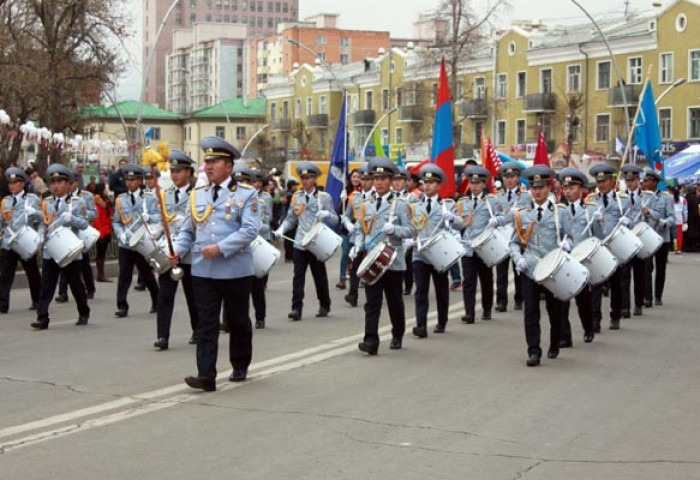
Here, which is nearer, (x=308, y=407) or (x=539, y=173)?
(x=308, y=407)

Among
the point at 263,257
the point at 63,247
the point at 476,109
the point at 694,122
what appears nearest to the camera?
the point at 263,257

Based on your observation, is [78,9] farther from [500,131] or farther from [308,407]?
[500,131]

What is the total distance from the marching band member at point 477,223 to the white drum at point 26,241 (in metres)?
5.40

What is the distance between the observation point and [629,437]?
8.15m

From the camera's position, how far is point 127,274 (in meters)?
15.7

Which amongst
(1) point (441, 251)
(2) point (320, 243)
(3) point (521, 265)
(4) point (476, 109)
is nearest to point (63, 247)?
(2) point (320, 243)

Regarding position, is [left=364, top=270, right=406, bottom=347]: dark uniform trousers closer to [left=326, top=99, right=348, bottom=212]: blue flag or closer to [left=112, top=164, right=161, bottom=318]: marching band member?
[left=112, top=164, right=161, bottom=318]: marching band member

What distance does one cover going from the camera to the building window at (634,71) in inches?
2424

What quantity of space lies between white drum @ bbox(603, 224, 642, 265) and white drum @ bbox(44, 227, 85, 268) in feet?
20.7

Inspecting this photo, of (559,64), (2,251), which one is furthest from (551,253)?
(559,64)

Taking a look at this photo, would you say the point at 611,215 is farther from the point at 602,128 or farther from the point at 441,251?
the point at 602,128

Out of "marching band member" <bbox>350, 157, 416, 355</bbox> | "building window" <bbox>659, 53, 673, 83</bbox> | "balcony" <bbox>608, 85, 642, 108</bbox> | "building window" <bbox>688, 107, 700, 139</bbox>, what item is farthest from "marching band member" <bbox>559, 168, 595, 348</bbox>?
"balcony" <bbox>608, 85, 642, 108</bbox>

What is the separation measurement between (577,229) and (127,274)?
5.83 m

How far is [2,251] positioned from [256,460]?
964 cm
